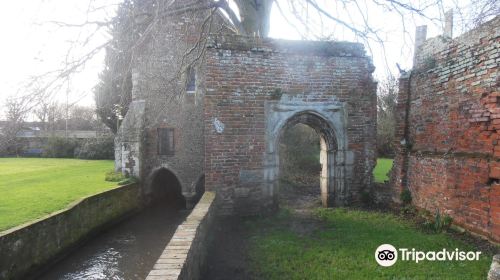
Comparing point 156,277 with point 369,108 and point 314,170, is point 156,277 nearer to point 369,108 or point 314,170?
point 369,108

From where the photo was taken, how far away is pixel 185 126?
15.8 m

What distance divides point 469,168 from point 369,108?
10.9 ft

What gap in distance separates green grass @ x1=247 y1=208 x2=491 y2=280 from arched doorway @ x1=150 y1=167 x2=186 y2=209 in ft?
31.4

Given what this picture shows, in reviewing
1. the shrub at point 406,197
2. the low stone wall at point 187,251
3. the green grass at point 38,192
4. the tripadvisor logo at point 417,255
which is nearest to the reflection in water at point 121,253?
the green grass at point 38,192

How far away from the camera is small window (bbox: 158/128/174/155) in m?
15.9

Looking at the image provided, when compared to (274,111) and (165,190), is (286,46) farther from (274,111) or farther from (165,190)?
(165,190)

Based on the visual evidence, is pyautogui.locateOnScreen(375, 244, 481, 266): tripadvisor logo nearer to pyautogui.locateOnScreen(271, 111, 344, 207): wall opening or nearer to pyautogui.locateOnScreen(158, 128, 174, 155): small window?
pyautogui.locateOnScreen(271, 111, 344, 207): wall opening

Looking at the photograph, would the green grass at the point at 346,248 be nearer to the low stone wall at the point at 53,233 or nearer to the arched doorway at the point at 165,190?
the low stone wall at the point at 53,233

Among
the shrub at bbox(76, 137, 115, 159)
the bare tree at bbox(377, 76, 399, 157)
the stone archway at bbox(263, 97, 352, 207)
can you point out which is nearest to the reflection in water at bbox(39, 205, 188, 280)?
the stone archway at bbox(263, 97, 352, 207)

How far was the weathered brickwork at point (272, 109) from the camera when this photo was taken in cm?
829

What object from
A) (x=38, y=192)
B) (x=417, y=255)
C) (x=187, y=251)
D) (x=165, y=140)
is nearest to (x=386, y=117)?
(x=165, y=140)

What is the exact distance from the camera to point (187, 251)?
4.14 metres

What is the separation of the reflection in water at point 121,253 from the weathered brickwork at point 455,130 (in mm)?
7486

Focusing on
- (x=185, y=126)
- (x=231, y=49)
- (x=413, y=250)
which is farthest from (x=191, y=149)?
(x=413, y=250)
